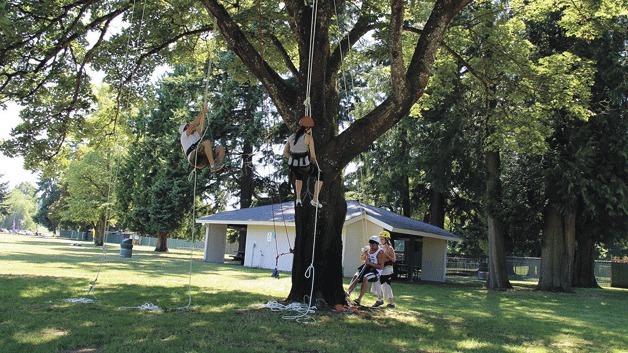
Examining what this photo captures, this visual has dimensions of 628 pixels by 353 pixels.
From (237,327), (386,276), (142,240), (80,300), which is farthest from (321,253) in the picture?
(142,240)

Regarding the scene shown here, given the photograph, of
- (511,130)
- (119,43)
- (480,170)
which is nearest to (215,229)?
(480,170)

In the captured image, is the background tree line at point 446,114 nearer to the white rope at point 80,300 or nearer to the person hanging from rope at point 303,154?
the person hanging from rope at point 303,154

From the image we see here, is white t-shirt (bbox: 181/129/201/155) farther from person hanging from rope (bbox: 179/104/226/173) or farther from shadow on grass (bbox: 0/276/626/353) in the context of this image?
shadow on grass (bbox: 0/276/626/353)

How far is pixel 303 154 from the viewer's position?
30.2ft

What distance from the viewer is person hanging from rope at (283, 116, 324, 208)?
897 centimetres

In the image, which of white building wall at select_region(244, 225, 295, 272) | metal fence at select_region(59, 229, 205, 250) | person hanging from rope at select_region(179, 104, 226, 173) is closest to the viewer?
person hanging from rope at select_region(179, 104, 226, 173)

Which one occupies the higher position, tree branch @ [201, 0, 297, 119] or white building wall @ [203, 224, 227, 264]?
tree branch @ [201, 0, 297, 119]

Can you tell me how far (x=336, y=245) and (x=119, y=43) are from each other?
9669mm

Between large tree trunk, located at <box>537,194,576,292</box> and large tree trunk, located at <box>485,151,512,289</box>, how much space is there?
1684 mm

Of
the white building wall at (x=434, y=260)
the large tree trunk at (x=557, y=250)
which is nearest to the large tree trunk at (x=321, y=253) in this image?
the large tree trunk at (x=557, y=250)

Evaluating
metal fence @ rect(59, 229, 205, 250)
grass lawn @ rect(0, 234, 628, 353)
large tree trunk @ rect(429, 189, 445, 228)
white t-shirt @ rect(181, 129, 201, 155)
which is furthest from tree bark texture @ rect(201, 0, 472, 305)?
metal fence @ rect(59, 229, 205, 250)

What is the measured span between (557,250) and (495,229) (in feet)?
8.86

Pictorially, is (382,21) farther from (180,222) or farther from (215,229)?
(180,222)

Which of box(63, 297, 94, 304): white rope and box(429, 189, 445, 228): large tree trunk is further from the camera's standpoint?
box(429, 189, 445, 228): large tree trunk
